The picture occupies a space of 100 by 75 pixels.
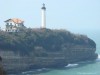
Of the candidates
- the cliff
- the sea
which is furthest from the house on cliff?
the sea

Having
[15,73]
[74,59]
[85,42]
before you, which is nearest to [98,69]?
[74,59]

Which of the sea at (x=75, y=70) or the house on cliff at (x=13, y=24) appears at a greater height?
the house on cliff at (x=13, y=24)

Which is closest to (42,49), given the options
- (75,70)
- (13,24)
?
(75,70)

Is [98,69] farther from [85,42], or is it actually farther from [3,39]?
[3,39]

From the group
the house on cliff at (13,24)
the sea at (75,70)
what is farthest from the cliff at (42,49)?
the house on cliff at (13,24)

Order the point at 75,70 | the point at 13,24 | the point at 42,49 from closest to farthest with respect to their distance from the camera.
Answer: the point at 75,70 → the point at 42,49 → the point at 13,24

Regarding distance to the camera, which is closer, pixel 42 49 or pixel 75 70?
pixel 75 70

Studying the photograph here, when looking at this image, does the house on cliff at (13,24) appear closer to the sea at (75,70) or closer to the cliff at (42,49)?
the cliff at (42,49)

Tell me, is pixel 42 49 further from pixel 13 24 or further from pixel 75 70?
pixel 13 24
